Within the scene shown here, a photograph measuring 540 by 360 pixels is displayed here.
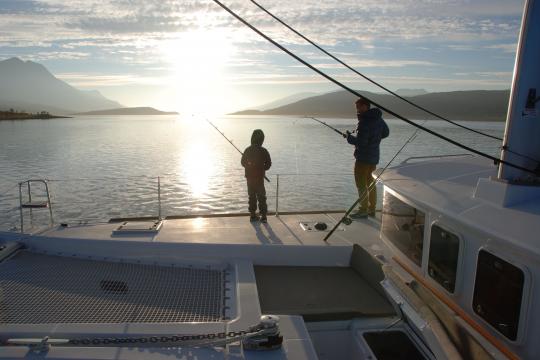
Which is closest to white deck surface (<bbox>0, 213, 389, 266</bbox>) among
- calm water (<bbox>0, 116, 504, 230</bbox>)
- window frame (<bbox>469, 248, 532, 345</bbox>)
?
calm water (<bbox>0, 116, 504, 230</bbox>)

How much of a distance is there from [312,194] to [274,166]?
9.83m

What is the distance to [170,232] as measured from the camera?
6156mm

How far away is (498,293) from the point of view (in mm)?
2576

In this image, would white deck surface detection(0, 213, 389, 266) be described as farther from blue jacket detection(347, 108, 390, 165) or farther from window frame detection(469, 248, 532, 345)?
window frame detection(469, 248, 532, 345)

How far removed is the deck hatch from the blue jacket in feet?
11.8

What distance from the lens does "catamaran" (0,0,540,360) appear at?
8.80 ft

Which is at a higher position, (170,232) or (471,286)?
(471,286)

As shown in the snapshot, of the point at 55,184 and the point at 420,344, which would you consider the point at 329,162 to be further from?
the point at 420,344

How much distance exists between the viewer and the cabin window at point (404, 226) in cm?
353

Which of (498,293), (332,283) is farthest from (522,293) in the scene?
(332,283)

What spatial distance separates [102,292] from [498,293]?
371cm

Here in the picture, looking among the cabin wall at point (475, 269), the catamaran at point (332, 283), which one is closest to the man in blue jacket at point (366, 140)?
the catamaran at point (332, 283)

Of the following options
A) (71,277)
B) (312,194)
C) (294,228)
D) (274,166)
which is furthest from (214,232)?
(274,166)

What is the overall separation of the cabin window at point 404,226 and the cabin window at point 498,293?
0.77 m
